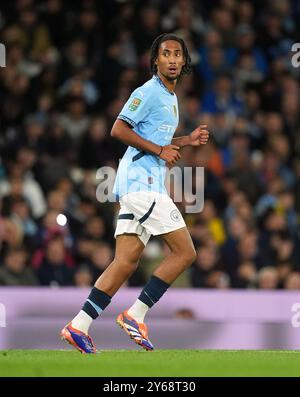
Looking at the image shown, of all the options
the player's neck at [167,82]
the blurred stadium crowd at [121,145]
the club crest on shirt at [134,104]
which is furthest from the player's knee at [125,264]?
the blurred stadium crowd at [121,145]

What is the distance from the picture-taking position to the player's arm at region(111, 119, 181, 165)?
26.2ft

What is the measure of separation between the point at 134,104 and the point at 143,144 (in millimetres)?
269

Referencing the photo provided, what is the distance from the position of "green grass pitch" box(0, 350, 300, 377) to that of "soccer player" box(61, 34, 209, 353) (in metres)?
0.27

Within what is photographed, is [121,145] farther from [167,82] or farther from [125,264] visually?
[125,264]

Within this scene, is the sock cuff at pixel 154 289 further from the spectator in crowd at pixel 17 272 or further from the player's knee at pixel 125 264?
the spectator in crowd at pixel 17 272

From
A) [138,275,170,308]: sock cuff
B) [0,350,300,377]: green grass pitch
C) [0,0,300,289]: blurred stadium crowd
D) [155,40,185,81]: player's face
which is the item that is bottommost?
[0,350,300,377]: green grass pitch

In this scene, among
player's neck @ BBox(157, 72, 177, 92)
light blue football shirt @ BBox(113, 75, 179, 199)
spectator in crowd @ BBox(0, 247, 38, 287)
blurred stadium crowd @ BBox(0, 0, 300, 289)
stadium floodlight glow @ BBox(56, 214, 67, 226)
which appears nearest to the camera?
light blue football shirt @ BBox(113, 75, 179, 199)

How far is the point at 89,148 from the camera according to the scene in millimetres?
14047

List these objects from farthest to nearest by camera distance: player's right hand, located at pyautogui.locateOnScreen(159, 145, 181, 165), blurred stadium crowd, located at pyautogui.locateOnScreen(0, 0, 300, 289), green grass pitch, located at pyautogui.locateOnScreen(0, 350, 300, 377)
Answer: blurred stadium crowd, located at pyautogui.locateOnScreen(0, 0, 300, 289)
player's right hand, located at pyautogui.locateOnScreen(159, 145, 181, 165)
green grass pitch, located at pyautogui.locateOnScreen(0, 350, 300, 377)

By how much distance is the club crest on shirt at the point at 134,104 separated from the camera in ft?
26.4

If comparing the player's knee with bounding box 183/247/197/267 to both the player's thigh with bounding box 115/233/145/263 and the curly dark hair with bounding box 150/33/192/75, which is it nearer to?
the player's thigh with bounding box 115/233/145/263

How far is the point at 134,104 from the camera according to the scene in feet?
26.4

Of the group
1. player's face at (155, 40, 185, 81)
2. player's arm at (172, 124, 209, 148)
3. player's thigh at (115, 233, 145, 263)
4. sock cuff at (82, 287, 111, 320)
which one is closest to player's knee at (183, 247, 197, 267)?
player's thigh at (115, 233, 145, 263)

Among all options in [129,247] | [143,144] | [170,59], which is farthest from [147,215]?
[170,59]
